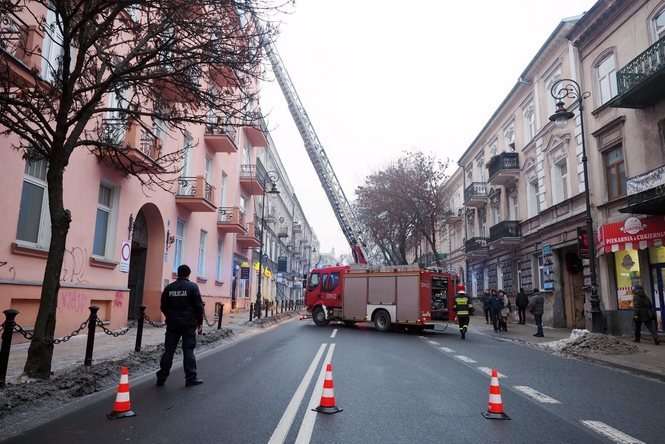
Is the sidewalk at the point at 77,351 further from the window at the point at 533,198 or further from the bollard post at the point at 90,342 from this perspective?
the window at the point at 533,198

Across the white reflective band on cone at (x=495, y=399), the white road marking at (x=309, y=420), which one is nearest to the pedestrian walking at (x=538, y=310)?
the white road marking at (x=309, y=420)

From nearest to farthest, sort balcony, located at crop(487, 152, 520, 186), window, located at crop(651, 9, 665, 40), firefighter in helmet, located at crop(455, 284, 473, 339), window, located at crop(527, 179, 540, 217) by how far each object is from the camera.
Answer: window, located at crop(651, 9, 665, 40) < firefighter in helmet, located at crop(455, 284, 473, 339) < window, located at crop(527, 179, 540, 217) < balcony, located at crop(487, 152, 520, 186)

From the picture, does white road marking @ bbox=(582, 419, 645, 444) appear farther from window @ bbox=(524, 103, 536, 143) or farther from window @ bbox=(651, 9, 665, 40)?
window @ bbox=(524, 103, 536, 143)

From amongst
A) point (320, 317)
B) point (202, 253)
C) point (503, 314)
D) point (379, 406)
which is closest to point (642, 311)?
point (503, 314)

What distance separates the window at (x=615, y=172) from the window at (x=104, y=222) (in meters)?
18.3

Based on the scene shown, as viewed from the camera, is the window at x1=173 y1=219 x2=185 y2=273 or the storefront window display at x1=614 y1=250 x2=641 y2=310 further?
the window at x1=173 y1=219 x2=185 y2=273

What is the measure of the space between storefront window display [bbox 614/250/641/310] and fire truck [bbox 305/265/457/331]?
6.17m

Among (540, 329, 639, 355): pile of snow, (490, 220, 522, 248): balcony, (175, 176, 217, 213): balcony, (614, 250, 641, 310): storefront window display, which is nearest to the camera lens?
(540, 329, 639, 355): pile of snow

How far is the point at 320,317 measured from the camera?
23.8m

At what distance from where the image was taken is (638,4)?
17.7m

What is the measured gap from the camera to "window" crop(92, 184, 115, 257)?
16.3 meters

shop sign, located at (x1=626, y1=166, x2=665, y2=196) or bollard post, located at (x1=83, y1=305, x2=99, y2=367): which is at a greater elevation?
shop sign, located at (x1=626, y1=166, x2=665, y2=196)

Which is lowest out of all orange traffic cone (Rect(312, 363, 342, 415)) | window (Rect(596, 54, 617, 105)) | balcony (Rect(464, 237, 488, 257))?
orange traffic cone (Rect(312, 363, 342, 415))

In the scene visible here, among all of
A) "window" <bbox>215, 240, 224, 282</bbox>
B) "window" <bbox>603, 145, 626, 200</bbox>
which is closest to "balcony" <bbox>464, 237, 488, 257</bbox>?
"window" <bbox>603, 145, 626, 200</bbox>
